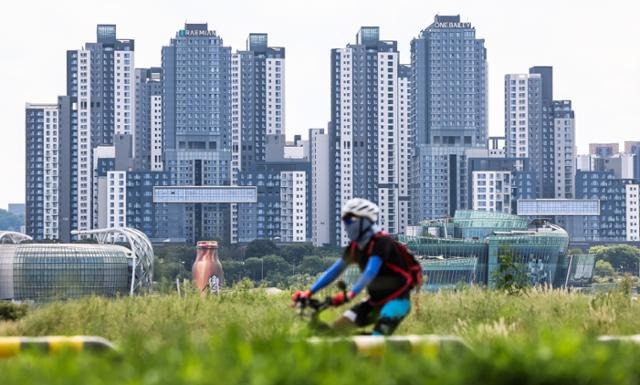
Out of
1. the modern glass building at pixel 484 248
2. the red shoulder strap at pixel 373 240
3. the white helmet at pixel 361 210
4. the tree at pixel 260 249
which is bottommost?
the tree at pixel 260 249

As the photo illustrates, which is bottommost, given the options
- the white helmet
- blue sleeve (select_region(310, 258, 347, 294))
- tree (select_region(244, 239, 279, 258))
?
tree (select_region(244, 239, 279, 258))

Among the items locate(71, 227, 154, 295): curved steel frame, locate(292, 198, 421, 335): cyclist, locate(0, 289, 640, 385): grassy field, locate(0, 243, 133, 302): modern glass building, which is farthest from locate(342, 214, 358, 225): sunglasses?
locate(0, 243, 133, 302): modern glass building

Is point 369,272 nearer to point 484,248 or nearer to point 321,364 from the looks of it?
point 321,364

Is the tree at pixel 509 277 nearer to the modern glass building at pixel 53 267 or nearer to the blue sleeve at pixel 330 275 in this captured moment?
the blue sleeve at pixel 330 275

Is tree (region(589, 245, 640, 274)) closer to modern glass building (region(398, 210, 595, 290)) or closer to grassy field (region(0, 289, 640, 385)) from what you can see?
modern glass building (region(398, 210, 595, 290))

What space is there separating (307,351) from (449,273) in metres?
120

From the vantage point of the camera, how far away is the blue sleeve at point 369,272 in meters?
10.1

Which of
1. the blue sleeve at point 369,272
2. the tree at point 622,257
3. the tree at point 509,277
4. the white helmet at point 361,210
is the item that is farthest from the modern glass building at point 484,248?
the blue sleeve at point 369,272

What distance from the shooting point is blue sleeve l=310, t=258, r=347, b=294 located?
34.2 ft

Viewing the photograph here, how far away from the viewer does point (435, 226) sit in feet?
488

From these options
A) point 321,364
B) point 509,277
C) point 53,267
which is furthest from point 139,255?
point 321,364

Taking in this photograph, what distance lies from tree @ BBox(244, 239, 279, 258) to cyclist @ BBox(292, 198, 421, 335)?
577 feet

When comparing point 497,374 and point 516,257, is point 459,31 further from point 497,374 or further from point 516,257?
point 497,374

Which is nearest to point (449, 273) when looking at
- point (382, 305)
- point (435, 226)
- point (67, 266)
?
point (435, 226)
